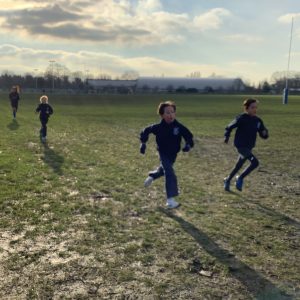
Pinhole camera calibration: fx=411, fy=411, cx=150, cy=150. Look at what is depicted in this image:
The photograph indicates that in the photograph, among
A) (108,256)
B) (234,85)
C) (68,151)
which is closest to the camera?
(108,256)

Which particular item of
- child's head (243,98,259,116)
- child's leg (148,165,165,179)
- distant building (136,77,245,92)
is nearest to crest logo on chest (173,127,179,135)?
child's leg (148,165,165,179)

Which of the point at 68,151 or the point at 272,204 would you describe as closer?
the point at 272,204

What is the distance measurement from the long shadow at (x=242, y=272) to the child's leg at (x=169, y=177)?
1066 millimetres

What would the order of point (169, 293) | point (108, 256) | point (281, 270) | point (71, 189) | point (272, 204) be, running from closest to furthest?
point (169, 293), point (281, 270), point (108, 256), point (272, 204), point (71, 189)

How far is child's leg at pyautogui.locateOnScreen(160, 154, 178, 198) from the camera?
23.1ft

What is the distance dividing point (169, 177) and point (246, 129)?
2266mm

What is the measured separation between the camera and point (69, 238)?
5.59 m

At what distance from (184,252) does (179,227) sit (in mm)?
951

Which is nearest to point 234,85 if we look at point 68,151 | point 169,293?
point 68,151

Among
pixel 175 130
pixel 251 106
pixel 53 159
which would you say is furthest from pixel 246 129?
pixel 53 159

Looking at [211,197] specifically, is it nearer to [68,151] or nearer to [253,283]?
[253,283]

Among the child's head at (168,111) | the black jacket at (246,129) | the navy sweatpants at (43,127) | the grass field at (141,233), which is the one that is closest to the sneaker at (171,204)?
the grass field at (141,233)

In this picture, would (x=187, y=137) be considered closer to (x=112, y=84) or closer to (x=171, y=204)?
(x=171, y=204)

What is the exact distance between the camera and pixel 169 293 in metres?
4.12
